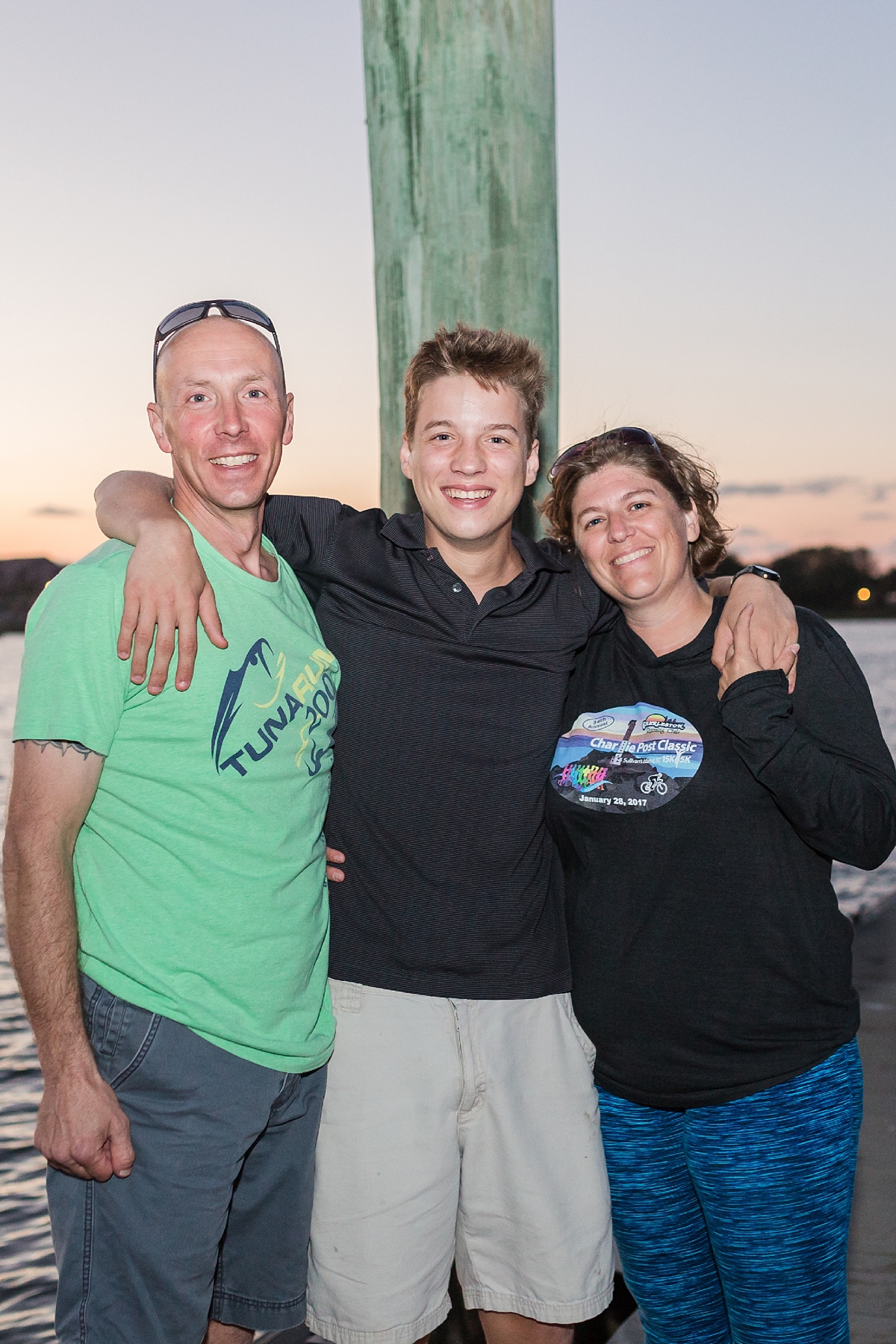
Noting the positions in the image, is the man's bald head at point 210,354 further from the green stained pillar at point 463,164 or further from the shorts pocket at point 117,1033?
the shorts pocket at point 117,1033

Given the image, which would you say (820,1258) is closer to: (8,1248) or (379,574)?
(379,574)

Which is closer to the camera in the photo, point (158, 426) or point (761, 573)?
point (158, 426)

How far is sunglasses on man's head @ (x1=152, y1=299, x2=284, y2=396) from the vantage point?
7.84 feet

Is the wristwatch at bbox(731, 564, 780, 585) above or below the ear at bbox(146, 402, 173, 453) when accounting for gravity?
below

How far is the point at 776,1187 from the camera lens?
220 cm

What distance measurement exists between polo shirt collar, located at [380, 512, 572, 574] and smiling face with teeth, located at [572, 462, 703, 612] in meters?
0.08

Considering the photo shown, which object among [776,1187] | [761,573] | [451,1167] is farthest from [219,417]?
[776,1187]

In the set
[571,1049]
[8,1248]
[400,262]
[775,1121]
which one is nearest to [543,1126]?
[571,1049]

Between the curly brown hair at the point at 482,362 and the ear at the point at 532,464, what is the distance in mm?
69

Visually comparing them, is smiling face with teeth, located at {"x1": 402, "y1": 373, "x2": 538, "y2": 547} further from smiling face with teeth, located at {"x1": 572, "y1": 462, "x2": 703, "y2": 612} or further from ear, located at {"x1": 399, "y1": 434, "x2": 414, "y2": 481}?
smiling face with teeth, located at {"x1": 572, "y1": 462, "x2": 703, "y2": 612}

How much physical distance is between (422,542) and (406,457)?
9.0 inches

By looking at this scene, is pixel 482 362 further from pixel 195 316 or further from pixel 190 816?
pixel 190 816

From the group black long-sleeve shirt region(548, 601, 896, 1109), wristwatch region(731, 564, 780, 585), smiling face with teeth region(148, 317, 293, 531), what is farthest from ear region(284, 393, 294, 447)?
wristwatch region(731, 564, 780, 585)

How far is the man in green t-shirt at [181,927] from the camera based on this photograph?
1945 mm
